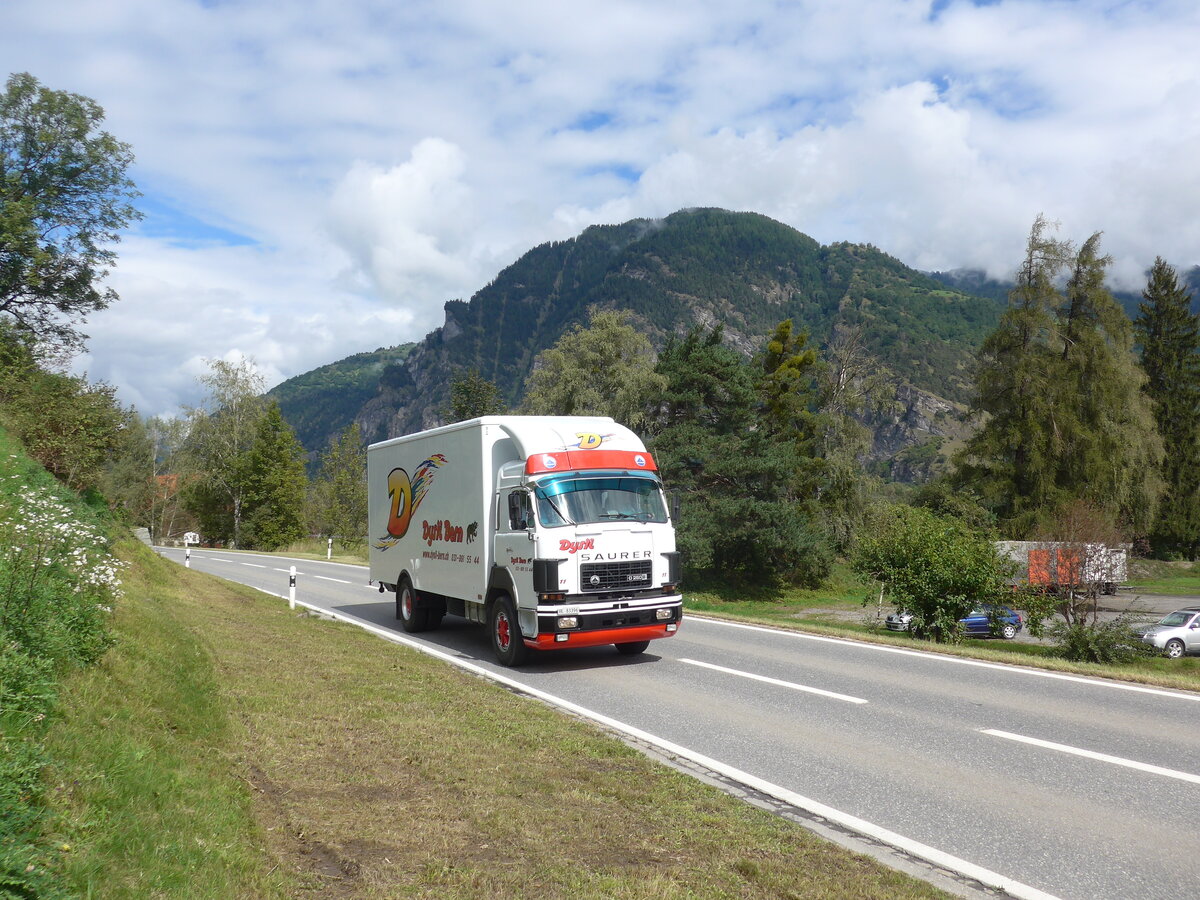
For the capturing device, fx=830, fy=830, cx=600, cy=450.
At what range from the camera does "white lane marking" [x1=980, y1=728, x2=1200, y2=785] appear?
6.33m

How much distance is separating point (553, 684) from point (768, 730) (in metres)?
3.32

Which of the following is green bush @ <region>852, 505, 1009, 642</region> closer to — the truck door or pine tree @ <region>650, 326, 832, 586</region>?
the truck door

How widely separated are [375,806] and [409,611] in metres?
10.1

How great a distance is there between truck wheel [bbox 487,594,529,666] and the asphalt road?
9.7 inches

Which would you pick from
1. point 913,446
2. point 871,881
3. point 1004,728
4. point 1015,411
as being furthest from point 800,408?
point 913,446

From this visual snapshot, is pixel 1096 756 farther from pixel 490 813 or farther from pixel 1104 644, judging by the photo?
pixel 1104 644

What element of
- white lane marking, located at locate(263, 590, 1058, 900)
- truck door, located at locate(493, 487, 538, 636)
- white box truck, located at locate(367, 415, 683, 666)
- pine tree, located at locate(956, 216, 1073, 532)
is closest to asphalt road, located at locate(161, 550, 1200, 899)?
white lane marking, located at locate(263, 590, 1058, 900)

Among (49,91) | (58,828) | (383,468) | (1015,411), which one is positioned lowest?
(58,828)

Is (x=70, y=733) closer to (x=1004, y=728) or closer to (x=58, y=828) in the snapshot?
(x=58, y=828)

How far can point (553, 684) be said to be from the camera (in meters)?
10.4

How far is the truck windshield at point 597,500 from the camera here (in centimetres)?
A: 1122

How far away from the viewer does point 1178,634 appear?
25.1 m

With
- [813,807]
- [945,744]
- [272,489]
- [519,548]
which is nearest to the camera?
[813,807]

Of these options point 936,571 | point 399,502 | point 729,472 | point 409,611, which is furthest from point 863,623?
point 399,502
